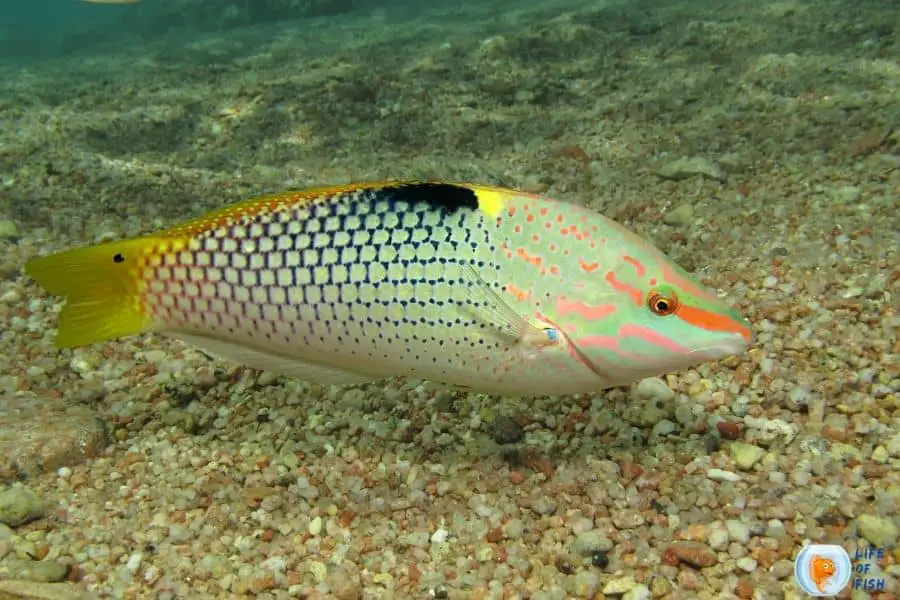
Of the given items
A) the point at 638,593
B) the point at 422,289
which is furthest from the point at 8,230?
the point at 638,593

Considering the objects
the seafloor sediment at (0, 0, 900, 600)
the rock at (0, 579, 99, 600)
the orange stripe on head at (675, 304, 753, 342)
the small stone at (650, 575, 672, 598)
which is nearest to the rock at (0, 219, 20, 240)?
the seafloor sediment at (0, 0, 900, 600)

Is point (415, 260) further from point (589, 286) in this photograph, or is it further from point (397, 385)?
point (397, 385)

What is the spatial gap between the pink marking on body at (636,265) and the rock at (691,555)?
102 centimetres

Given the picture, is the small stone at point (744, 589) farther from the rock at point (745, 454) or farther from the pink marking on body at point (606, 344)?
the pink marking on body at point (606, 344)

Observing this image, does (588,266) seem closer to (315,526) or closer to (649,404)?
(649,404)

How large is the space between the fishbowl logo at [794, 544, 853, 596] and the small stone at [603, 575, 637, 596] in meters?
0.55

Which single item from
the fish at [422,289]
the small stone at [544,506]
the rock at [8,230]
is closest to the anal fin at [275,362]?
the fish at [422,289]

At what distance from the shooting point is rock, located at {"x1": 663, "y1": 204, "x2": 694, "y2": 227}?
15.2ft

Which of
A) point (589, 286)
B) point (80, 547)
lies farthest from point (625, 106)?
point (80, 547)

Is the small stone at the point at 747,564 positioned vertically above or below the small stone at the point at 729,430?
below

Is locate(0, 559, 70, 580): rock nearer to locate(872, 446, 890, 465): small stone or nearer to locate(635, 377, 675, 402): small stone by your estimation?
locate(635, 377, 675, 402): small stone

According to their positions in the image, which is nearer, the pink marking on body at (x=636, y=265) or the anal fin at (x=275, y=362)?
the pink marking on body at (x=636, y=265)

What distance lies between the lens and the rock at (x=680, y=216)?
4629 mm

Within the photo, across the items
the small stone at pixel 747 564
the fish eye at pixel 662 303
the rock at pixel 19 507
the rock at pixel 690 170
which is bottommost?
the small stone at pixel 747 564
